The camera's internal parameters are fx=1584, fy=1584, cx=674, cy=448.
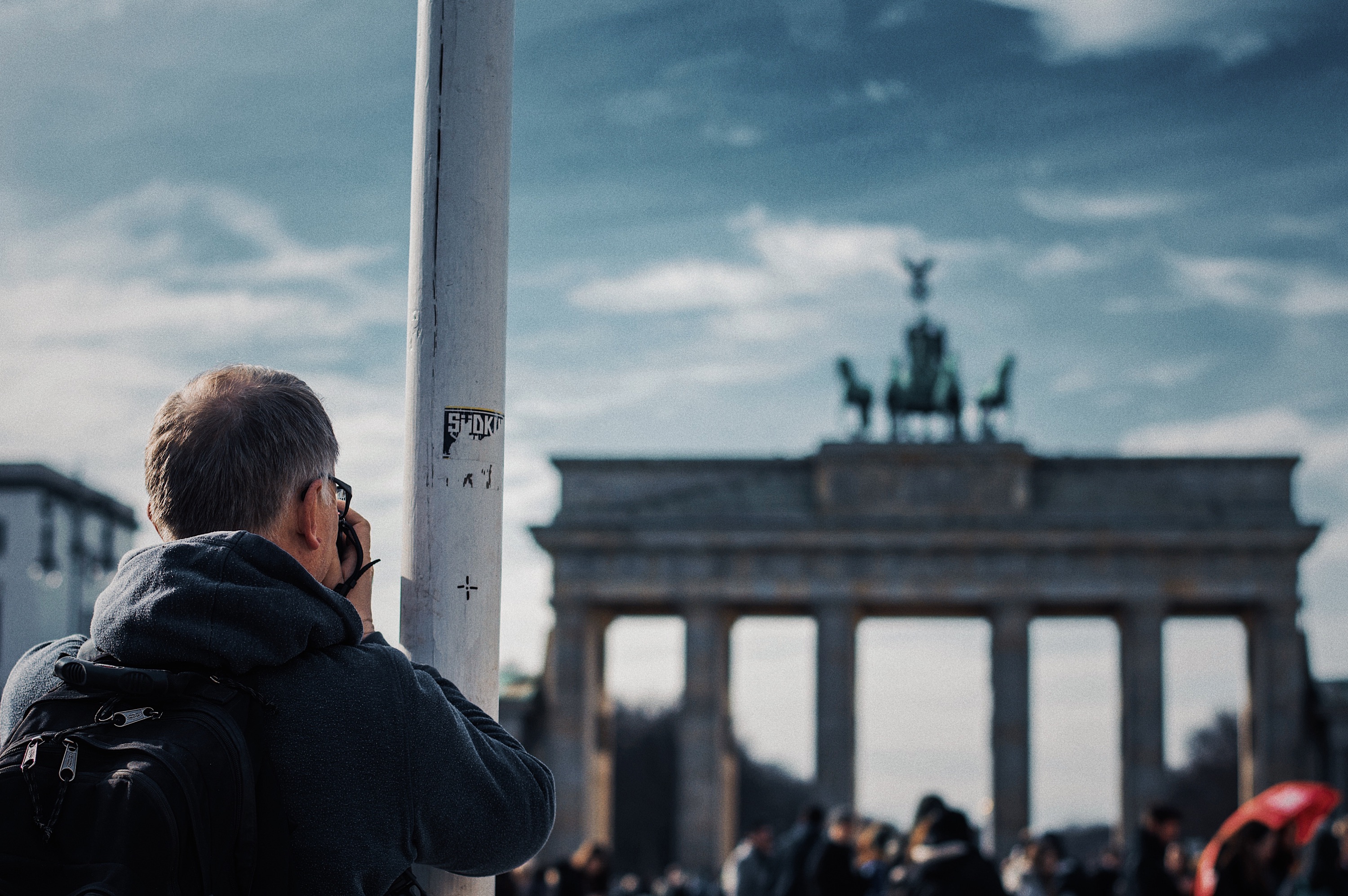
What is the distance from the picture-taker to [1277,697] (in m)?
44.9

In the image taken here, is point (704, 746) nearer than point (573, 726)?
Yes

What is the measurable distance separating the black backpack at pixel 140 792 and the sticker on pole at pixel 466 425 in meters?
1.05

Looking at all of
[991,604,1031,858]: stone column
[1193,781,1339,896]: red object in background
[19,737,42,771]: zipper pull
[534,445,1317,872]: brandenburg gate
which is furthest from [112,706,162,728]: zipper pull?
[991,604,1031,858]: stone column

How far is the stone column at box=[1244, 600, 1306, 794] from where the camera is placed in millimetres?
44281

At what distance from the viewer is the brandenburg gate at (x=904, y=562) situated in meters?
45.4

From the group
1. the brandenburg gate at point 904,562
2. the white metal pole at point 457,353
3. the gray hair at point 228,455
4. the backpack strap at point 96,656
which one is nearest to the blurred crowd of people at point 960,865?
the white metal pole at point 457,353

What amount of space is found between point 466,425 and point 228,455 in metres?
0.81

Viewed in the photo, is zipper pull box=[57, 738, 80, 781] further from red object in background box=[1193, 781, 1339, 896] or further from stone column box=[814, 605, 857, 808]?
A: stone column box=[814, 605, 857, 808]

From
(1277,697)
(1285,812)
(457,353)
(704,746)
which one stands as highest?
(457,353)

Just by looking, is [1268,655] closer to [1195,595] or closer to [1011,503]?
[1195,595]

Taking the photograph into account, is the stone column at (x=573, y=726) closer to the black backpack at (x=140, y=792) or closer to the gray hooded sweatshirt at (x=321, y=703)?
the gray hooded sweatshirt at (x=321, y=703)

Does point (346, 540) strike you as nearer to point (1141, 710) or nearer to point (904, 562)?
point (904, 562)

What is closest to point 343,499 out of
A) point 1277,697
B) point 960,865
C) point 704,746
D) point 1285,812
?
point 960,865

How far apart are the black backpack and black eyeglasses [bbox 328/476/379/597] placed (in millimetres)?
483
